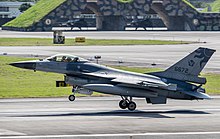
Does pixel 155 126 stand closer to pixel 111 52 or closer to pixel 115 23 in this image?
pixel 111 52

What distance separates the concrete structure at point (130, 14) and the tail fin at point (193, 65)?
10346 cm

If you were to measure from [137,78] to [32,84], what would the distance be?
1483 centimetres

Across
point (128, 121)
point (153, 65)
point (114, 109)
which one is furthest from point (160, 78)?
point (153, 65)

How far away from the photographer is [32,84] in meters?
50.6

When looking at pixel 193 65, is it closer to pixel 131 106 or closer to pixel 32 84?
pixel 131 106

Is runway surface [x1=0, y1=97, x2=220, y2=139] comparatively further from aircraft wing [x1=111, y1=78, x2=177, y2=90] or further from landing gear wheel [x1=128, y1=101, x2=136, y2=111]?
aircraft wing [x1=111, y1=78, x2=177, y2=90]

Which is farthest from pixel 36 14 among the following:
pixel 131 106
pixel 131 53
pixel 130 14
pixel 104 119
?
pixel 104 119

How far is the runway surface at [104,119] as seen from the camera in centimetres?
2911

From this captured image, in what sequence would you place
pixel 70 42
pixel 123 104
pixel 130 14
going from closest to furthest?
pixel 123 104 → pixel 70 42 → pixel 130 14

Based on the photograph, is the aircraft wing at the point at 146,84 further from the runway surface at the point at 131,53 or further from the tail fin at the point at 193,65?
the runway surface at the point at 131,53

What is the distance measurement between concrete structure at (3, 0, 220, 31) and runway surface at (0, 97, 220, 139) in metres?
99.6

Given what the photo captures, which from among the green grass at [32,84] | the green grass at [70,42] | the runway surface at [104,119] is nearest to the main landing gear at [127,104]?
the runway surface at [104,119]

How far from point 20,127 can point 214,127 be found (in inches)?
326

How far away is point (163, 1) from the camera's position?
147 metres
